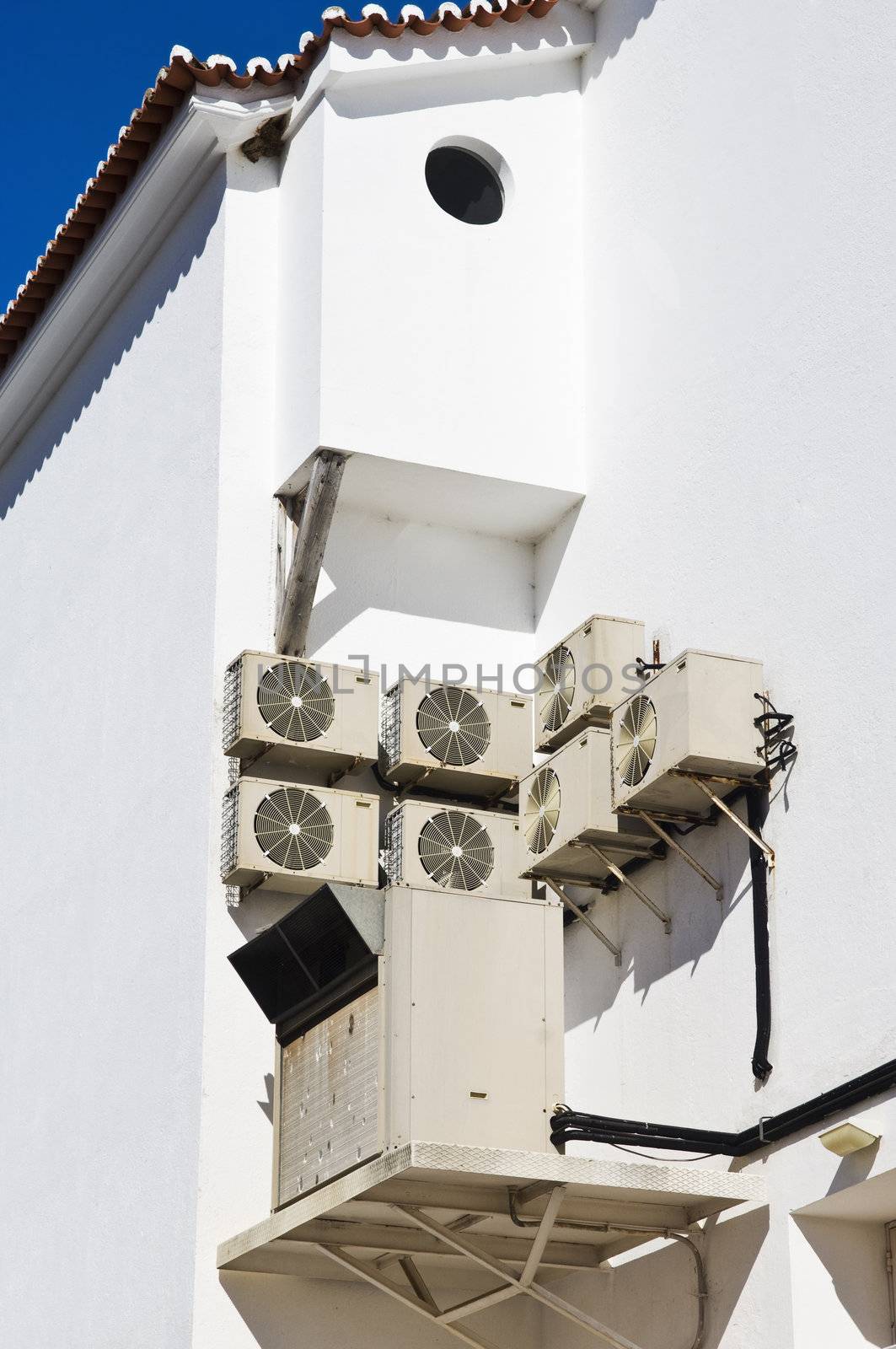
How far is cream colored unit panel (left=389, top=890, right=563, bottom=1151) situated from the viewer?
8.93m

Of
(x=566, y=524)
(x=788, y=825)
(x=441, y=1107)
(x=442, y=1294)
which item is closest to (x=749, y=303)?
(x=566, y=524)

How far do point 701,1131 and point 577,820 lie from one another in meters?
1.69

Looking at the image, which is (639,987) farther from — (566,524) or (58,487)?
(58,487)

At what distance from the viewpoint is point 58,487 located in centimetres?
1449

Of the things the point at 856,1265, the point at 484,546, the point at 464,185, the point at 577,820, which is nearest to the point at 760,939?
the point at 577,820

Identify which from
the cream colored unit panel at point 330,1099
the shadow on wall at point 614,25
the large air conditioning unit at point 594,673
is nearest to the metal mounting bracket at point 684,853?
the large air conditioning unit at point 594,673

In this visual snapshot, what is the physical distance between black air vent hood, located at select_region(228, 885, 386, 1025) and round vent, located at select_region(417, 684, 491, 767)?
1635 mm

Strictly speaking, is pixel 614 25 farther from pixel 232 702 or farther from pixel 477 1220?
pixel 477 1220

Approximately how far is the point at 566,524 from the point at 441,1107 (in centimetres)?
421

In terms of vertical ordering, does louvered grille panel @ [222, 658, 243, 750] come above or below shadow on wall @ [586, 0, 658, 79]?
below

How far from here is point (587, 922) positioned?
10570 millimetres

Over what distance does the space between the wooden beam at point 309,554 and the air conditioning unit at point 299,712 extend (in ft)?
0.81

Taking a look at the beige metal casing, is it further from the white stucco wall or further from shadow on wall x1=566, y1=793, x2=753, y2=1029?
the white stucco wall

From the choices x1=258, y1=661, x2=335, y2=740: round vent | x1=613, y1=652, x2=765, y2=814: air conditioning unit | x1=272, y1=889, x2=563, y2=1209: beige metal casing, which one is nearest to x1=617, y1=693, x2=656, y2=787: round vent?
x1=613, y1=652, x2=765, y2=814: air conditioning unit
